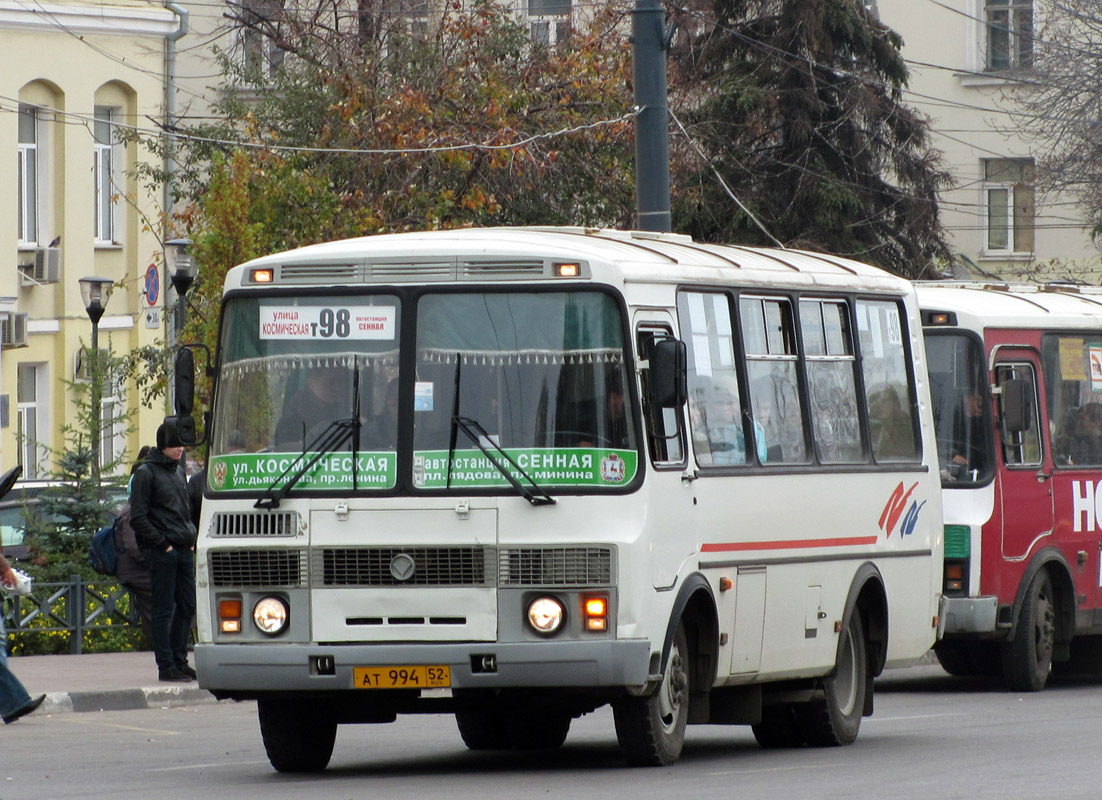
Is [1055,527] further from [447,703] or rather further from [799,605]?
[447,703]

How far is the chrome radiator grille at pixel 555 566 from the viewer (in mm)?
10047

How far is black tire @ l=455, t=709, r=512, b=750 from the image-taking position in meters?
12.2

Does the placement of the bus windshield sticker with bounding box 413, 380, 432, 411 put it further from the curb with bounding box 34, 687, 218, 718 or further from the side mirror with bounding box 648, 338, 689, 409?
the curb with bounding box 34, 687, 218, 718

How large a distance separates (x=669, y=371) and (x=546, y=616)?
4.07 ft

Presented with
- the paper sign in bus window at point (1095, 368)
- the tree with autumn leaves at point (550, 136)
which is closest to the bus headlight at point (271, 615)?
the tree with autumn leaves at point (550, 136)

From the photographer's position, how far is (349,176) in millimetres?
26750

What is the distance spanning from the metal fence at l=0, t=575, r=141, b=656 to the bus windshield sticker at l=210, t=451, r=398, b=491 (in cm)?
821

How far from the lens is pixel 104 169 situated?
3400 cm

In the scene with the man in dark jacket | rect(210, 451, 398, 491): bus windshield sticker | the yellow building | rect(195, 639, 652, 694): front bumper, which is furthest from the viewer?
the yellow building

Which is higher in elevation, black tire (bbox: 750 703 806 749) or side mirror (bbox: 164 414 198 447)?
side mirror (bbox: 164 414 198 447)

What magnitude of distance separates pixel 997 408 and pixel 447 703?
22.6 feet

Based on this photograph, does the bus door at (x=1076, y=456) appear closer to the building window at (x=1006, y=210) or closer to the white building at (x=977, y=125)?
the white building at (x=977, y=125)

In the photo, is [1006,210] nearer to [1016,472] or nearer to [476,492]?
[1016,472]

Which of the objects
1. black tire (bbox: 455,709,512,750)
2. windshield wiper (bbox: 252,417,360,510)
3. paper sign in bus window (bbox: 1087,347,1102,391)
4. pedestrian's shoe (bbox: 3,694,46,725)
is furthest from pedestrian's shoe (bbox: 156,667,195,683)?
paper sign in bus window (bbox: 1087,347,1102,391)
